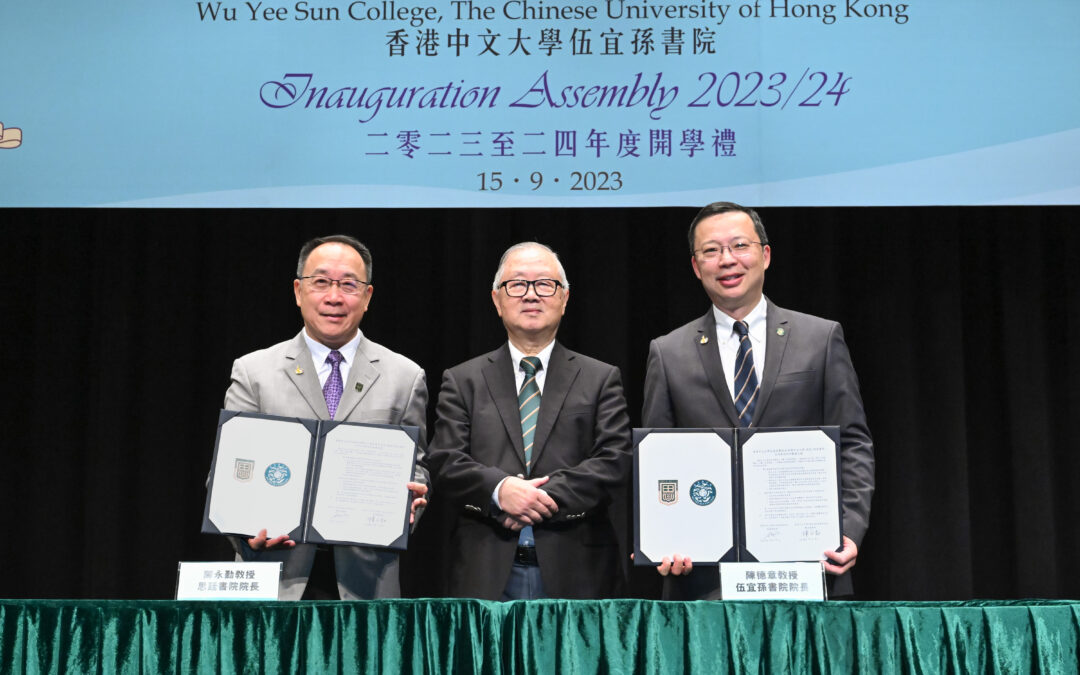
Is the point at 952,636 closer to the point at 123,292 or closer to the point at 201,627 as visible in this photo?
the point at 201,627

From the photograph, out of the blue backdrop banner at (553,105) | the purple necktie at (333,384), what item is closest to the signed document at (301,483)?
the purple necktie at (333,384)

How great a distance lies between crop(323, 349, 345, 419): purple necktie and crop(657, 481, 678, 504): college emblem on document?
955mm

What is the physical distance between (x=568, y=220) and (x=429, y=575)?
4.57ft

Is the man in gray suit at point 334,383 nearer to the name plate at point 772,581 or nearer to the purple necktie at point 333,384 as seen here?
the purple necktie at point 333,384

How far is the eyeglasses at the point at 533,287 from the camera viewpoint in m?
2.82

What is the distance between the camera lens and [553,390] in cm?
276

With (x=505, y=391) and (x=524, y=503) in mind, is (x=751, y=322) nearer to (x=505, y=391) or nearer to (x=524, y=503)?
(x=505, y=391)

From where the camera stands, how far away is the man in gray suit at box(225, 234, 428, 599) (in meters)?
2.60

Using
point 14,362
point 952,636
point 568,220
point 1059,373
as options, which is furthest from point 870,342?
point 14,362

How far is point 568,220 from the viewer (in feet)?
13.0

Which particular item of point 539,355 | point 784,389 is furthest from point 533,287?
point 784,389

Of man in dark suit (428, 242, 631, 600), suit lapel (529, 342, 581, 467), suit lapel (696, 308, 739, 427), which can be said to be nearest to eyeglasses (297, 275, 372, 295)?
man in dark suit (428, 242, 631, 600)

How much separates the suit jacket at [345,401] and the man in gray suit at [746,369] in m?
0.64

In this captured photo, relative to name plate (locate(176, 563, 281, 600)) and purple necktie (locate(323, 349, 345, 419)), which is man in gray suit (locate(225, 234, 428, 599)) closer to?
purple necktie (locate(323, 349, 345, 419))
